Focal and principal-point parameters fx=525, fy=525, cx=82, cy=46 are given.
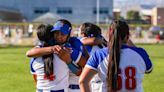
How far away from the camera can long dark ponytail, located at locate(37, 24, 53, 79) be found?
19.7 ft

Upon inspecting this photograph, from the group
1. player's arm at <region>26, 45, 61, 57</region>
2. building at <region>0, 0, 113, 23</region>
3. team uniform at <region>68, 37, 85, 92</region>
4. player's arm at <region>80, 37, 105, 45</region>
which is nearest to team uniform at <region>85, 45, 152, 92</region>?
player's arm at <region>26, 45, 61, 57</region>

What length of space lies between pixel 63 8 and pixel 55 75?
97.0 m

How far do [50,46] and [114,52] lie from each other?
113 cm

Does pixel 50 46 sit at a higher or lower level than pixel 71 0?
higher

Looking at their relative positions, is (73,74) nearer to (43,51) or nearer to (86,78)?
(43,51)

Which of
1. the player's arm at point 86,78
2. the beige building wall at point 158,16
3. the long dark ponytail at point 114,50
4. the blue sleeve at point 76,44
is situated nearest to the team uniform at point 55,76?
the blue sleeve at point 76,44

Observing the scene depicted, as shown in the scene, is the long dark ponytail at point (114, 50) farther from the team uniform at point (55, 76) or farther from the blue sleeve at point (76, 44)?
the blue sleeve at point (76, 44)

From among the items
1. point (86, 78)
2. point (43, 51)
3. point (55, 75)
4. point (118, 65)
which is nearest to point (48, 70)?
point (55, 75)

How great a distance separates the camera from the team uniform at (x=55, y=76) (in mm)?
6074

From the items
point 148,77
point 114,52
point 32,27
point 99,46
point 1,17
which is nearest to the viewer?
point 114,52

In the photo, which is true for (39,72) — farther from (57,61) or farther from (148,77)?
(148,77)

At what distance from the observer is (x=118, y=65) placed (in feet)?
17.0

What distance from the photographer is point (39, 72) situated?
242 inches

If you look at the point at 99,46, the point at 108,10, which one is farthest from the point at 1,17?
Result: the point at 99,46
